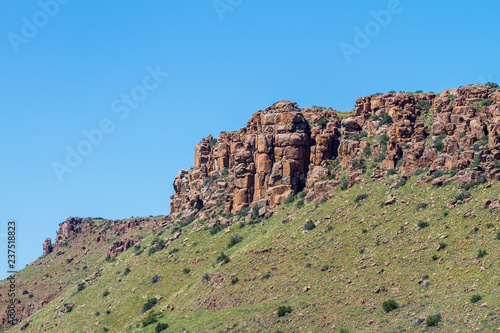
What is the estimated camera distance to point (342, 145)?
121188mm

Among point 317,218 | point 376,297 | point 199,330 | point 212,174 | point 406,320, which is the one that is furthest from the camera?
point 212,174

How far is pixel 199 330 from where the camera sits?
92938 mm

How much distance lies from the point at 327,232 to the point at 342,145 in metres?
22.5

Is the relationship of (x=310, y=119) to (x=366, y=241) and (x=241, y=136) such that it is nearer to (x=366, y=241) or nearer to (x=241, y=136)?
(x=241, y=136)

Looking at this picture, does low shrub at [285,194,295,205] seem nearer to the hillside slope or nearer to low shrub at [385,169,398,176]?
the hillside slope

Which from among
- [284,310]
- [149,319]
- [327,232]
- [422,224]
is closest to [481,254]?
[422,224]

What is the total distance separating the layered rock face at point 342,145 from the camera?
102875mm

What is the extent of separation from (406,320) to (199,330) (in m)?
27.9

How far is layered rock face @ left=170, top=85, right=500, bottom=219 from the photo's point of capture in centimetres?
10288

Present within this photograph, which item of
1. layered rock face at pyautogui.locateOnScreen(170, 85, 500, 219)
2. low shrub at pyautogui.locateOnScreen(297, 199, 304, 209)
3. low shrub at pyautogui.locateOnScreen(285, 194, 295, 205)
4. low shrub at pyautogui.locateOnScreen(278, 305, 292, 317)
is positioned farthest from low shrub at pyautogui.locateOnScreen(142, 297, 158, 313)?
low shrub at pyautogui.locateOnScreen(278, 305, 292, 317)

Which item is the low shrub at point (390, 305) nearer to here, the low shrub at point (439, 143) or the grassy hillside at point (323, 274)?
the grassy hillside at point (323, 274)

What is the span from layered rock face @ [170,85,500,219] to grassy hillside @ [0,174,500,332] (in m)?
4.44

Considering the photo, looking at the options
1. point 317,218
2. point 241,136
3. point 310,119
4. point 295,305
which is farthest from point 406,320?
point 241,136

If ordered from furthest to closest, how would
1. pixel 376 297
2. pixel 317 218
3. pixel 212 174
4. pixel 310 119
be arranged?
pixel 212 174 < pixel 310 119 < pixel 317 218 < pixel 376 297
